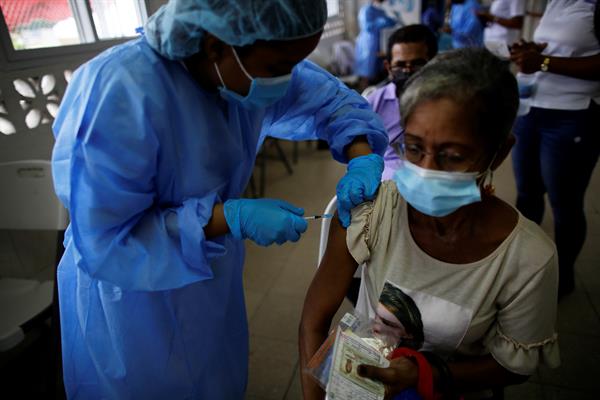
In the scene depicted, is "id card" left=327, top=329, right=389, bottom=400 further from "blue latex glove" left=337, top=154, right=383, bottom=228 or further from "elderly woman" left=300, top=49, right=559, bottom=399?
"blue latex glove" left=337, top=154, right=383, bottom=228

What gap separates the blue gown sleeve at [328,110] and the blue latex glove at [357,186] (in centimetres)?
12

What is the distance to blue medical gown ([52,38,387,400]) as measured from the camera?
0.76 metres


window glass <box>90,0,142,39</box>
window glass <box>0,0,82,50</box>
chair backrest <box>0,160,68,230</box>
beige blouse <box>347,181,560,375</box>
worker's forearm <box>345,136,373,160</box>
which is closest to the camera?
beige blouse <box>347,181,560,375</box>

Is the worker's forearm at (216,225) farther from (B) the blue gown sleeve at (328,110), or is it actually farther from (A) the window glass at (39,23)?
(A) the window glass at (39,23)

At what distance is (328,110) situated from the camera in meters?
1.14

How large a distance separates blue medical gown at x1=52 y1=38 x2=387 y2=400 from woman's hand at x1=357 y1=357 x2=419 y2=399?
1.29 feet

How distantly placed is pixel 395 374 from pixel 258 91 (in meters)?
0.66

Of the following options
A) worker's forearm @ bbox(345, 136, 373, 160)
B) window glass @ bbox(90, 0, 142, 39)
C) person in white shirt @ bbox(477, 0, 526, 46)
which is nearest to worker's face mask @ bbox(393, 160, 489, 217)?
worker's forearm @ bbox(345, 136, 373, 160)

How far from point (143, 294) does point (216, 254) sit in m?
0.23

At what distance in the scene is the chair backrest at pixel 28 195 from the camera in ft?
5.05

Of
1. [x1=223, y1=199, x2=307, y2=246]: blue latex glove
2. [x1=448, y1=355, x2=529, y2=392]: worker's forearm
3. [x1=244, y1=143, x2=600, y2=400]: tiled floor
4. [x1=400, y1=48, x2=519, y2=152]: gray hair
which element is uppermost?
[x1=400, y1=48, x2=519, y2=152]: gray hair

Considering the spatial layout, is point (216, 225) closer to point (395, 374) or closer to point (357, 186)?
point (357, 186)

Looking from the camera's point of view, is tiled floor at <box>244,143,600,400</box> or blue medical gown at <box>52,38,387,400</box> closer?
blue medical gown at <box>52,38,387,400</box>

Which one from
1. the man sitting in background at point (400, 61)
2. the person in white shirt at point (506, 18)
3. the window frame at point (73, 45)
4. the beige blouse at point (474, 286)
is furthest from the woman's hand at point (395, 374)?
the person in white shirt at point (506, 18)
